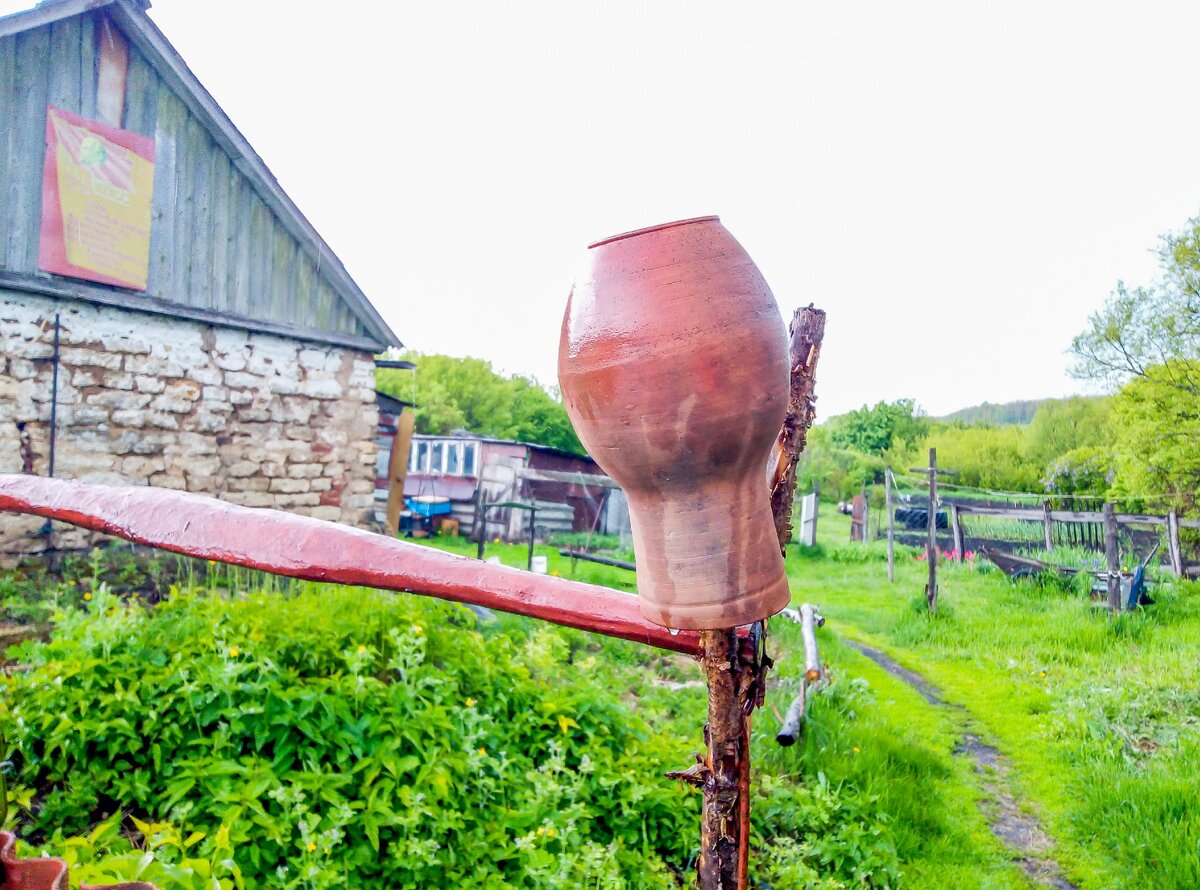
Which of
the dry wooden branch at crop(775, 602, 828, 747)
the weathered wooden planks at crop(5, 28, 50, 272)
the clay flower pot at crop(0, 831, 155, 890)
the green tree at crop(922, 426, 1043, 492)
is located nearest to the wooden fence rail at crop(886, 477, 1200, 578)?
the green tree at crop(922, 426, 1043, 492)

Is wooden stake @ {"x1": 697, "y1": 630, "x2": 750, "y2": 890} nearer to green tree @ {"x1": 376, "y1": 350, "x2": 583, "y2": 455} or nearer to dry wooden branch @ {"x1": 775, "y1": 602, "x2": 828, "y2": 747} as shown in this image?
dry wooden branch @ {"x1": 775, "y1": 602, "x2": 828, "y2": 747}

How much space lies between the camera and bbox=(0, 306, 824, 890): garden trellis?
0.56 meters

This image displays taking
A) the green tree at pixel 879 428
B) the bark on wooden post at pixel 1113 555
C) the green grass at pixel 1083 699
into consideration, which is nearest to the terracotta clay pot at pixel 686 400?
the green grass at pixel 1083 699

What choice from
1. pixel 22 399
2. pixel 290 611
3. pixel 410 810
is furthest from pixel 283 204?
pixel 410 810

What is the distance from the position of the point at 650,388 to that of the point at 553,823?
203 cm

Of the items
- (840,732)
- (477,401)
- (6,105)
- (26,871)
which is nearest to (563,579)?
(26,871)

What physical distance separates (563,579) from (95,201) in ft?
20.4

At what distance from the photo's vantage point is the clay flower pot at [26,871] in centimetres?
70

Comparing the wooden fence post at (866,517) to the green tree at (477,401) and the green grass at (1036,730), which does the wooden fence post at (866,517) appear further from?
the green grass at (1036,730)

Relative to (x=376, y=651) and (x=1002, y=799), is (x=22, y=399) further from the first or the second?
(x=1002, y=799)

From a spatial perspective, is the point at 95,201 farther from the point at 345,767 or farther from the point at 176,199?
the point at 345,767

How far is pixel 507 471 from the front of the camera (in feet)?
42.3

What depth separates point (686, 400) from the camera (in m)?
0.43

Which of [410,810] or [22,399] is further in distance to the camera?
[22,399]
